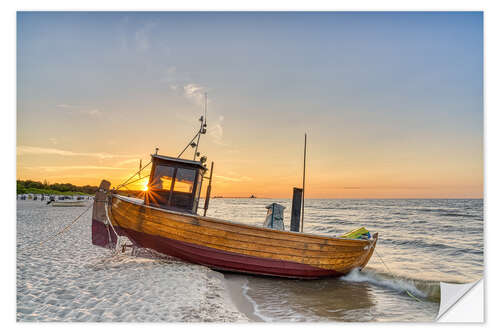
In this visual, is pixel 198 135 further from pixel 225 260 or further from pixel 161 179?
pixel 225 260

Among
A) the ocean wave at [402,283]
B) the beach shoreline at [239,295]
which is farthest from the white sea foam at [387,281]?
the beach shoreline at [239,295]

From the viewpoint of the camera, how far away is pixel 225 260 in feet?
16.8

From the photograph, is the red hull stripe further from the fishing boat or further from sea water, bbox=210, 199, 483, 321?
sea water, bbox=210, 199, 483, 321

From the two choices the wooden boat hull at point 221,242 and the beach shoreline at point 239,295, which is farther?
the wooden boat hull at point 221,242

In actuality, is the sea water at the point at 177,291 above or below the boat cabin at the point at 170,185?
below

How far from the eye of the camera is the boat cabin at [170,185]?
18.1 ft

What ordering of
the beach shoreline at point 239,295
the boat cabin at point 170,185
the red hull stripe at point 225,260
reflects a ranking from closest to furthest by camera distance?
the beach shoreline at point 239,295, the red hull stripe at point 225,260, the boat cabin at point 170,185

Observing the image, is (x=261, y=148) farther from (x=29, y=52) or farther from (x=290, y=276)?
(x=29, y=52)

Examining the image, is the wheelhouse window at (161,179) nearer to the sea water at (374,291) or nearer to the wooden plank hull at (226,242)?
the wooden plank hull at (226,242)

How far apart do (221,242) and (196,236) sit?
460 mm

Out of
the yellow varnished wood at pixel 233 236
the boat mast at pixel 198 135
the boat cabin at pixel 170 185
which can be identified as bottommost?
the yellow varnished wood at pixel 233 236

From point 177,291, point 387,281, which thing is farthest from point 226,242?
point 387,281

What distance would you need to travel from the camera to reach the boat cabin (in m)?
5.52

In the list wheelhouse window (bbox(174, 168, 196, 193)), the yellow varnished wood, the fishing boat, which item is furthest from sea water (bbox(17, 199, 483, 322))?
wheelhouse window (bbox(174, 168, 196, 193))
